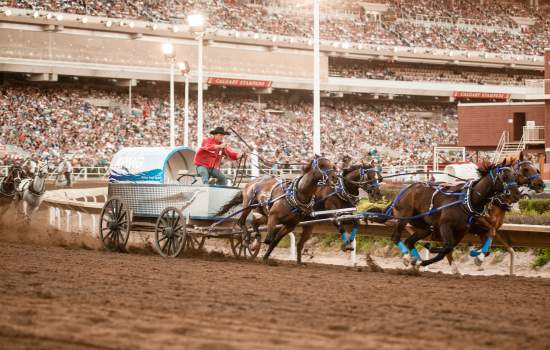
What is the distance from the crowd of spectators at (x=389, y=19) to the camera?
53.5 meters

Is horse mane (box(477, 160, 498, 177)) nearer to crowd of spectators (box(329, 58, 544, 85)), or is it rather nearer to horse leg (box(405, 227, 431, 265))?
horse leg (box(405, 227, 431, 265))

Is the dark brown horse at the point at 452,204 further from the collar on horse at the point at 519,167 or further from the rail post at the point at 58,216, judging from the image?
the rail post at the point at 58,216

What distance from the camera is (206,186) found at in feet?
51.4

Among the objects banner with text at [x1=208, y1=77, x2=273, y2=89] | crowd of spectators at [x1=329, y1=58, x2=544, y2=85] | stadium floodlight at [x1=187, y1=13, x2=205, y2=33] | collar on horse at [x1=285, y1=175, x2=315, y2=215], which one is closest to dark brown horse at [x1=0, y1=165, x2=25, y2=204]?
stadium floodlight at [x1=187, y1=13, x2=205, y2=33]

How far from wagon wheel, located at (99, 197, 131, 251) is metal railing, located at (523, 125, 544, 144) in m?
33.3

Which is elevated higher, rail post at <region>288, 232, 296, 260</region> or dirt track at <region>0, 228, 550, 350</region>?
dirt track at <region>0, 228, 550, 350</region>

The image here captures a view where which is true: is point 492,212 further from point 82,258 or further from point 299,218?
point 82,258

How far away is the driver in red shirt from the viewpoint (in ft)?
53.5

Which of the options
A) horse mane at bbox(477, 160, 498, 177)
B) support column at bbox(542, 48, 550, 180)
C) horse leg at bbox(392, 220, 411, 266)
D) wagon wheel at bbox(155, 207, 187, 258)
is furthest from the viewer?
support column at bbox(542, 48, 550, 180)

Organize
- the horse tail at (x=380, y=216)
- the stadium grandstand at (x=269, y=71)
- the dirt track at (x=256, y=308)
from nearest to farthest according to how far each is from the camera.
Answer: the dirt track at (x=256, y=308)
the horse tail at (x=380, y=216)
the stadium grandstand at (x=269, y=71)

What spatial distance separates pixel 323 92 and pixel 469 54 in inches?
537

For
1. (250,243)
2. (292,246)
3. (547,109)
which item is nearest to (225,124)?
(547,109)

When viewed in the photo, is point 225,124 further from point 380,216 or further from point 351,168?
point 380,216

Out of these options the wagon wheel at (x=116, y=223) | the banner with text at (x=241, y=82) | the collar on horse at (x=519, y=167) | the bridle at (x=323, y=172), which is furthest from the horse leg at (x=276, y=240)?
the banner with text at (x=241, y=82)
